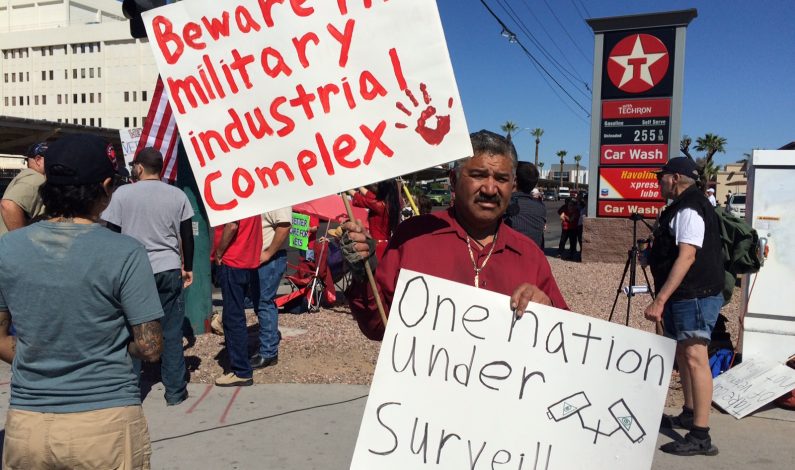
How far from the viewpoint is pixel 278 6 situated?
2395 millimetres

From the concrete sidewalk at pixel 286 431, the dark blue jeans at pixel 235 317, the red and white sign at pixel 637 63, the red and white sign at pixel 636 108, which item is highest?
the red and white sign at pixel 637 63

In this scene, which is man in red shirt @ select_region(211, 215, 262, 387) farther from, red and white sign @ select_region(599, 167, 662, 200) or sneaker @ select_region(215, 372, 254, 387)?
red and white sign @ select_region(599, 167, 662, 200)

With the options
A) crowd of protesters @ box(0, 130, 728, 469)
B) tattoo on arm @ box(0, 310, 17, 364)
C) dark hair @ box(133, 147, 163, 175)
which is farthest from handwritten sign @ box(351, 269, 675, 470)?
dark hair @ box(133, 147, 163, 175)

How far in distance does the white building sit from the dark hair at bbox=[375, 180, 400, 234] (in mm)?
85215

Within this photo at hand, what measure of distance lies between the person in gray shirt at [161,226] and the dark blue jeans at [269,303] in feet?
2.78

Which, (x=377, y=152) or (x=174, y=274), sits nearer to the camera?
(x=377, y=152)

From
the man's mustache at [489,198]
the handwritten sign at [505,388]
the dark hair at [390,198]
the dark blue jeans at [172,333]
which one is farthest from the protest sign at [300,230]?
the handwritten sign at [505,388]

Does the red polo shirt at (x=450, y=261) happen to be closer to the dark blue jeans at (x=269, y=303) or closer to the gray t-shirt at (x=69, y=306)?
the gray t-shirt at (x=69, y=306)

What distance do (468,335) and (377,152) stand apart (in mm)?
744

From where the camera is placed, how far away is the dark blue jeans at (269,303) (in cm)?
554

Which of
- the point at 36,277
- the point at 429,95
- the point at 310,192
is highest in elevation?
the point at 429,95

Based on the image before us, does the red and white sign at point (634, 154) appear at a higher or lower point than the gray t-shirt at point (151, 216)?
higher

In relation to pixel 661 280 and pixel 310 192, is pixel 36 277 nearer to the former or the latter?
pixel 310 192

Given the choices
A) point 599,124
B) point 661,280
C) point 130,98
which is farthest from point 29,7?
point 661,280
